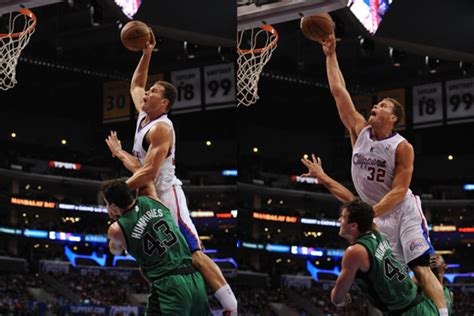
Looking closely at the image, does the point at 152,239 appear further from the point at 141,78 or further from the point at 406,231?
the point at 141,78

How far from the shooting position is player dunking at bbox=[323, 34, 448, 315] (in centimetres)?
580

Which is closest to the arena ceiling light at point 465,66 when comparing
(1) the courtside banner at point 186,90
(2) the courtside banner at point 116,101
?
(1) the courtside banner at point 186,90

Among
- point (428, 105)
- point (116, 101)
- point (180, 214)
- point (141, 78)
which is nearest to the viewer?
point (180, 214)

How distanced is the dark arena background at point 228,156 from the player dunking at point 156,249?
29.6 ft

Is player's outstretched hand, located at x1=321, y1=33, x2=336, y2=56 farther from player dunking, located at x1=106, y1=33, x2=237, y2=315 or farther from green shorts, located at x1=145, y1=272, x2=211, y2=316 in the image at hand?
green shorts, located at x1=145, y1=272, x2=211, y2=316

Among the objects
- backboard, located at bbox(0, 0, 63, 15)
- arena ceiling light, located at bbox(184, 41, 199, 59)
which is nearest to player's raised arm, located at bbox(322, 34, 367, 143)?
backboard, located at bbox(0, 0, 63, 15)

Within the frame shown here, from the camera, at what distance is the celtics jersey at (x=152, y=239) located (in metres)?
5.00

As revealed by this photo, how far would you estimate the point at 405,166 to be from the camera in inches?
233

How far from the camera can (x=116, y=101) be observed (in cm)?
1736

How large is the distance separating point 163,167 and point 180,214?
42cm

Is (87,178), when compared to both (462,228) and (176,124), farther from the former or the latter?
(462,228)

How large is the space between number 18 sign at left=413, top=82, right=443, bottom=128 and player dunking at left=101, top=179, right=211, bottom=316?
1360 cm

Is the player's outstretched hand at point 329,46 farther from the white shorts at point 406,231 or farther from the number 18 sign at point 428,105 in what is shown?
the number 18 sign at point 428,105

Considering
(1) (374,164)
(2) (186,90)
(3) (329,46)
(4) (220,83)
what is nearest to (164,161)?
(1) (374,164)
